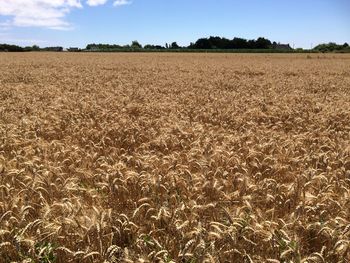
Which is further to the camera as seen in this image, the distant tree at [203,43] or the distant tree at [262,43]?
the distant tree at [203,43]

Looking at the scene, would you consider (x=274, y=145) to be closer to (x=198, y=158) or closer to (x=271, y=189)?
(x=198, y=158)

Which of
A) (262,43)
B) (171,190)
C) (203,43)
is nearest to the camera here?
(171,190)

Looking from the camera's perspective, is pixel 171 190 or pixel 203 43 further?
pixel 203 43

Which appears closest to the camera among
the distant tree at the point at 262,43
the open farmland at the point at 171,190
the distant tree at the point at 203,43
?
the open farmland at the point at 171,190

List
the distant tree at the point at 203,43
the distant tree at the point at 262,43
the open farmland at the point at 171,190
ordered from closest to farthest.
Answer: the open farmland at the point at 171,190 → the distant tree at the point at 262,43 → the distant tree at the point at 203,43

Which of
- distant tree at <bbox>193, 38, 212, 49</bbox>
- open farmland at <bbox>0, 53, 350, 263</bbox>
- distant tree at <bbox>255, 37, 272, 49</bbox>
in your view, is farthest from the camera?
distant tree at <bbox>193, 38, 212, 49</bbox>

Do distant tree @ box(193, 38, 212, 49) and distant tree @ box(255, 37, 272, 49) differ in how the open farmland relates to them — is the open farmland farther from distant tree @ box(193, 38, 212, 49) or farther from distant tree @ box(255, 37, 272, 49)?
distant tree @ box(193, 38, 212, 49)

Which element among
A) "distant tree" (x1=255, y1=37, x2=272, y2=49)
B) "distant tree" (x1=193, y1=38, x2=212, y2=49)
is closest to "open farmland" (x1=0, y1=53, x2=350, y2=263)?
"distant tree" (x1=255, y1=37, x2=272, y2=49)

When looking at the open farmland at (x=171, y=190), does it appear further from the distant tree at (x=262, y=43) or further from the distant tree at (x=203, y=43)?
the distant tree at (x=203, y=43)

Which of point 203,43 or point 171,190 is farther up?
point 171,190

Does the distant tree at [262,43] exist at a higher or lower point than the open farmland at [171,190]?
lower

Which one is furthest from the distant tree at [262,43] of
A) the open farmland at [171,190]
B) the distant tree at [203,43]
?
the open farmland at [171,190]

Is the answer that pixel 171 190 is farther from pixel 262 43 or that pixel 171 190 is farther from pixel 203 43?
pixel 203 43

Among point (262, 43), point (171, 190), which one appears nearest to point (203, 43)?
point (262, 43)
